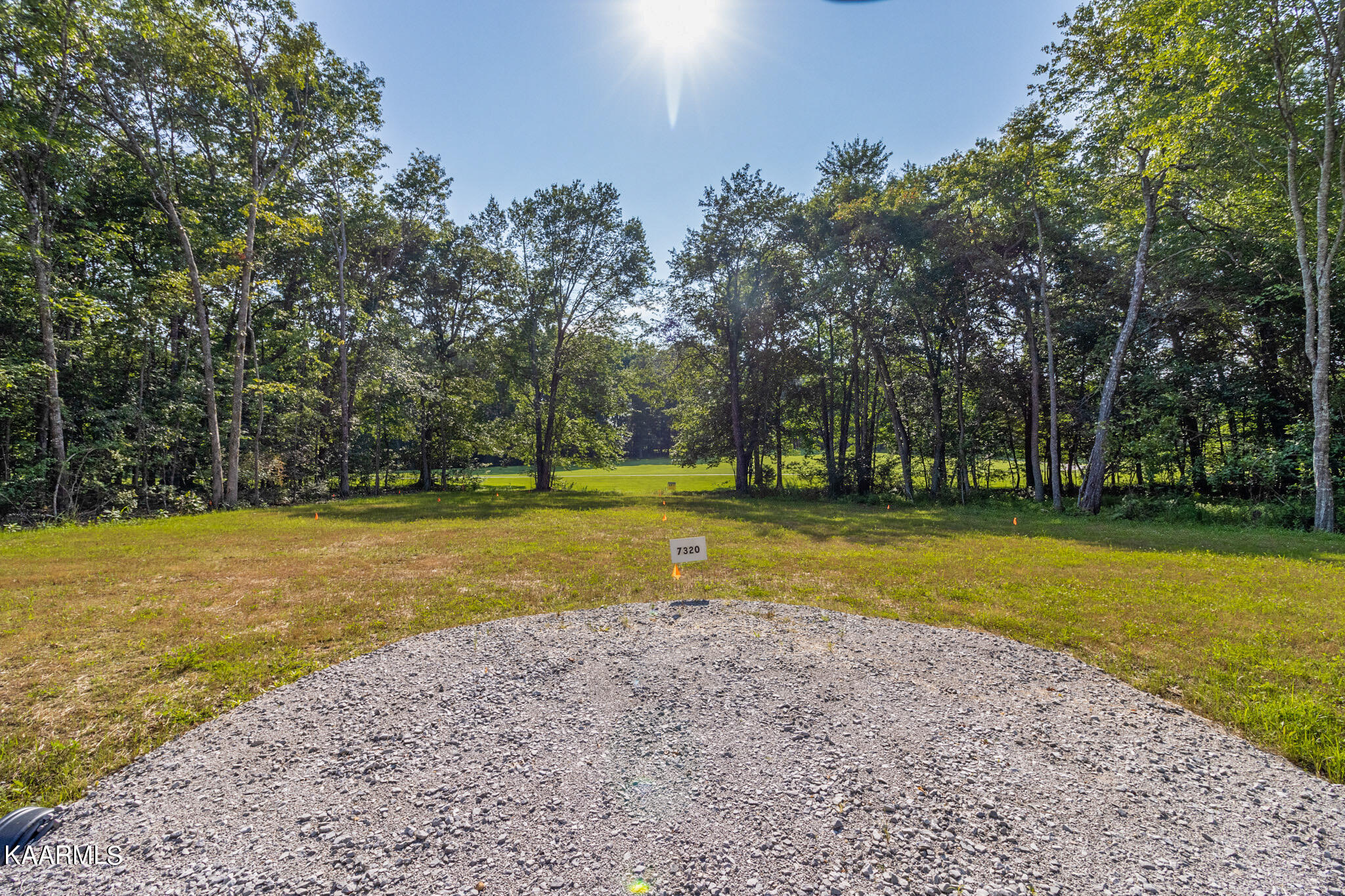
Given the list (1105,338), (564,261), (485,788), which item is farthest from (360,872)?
(564,261)

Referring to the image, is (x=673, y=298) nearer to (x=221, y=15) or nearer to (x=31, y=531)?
(x=221, y=15)

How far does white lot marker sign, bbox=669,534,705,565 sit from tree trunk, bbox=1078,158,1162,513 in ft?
42.2

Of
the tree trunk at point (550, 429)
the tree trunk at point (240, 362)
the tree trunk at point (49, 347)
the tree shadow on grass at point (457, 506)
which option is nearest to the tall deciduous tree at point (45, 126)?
the tree trunk at point (49, 347)

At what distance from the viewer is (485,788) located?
2502 mm

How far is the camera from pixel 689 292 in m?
19.7

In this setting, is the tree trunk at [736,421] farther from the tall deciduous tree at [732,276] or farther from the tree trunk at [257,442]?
the tree trunk at [257,442]

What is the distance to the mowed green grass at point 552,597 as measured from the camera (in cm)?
318

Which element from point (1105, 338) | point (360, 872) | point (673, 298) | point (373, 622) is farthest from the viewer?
point (673, 298)

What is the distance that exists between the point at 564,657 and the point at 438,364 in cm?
2019

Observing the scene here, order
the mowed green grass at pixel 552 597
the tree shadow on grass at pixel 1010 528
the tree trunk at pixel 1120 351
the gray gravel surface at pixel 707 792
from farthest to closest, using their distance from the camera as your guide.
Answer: the tree trunk at pixel 1120 351 → the tree shadow on grass at pixel 1010 528 → the mowed green grass at pixel 552 597 → the gray gravel surface at pixel 707 792

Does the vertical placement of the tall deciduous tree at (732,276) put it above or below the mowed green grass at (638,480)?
above

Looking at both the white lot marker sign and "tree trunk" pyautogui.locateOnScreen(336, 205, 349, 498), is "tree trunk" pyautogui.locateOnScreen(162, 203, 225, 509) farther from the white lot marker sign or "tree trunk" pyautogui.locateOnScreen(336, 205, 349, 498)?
the white lot marker sign

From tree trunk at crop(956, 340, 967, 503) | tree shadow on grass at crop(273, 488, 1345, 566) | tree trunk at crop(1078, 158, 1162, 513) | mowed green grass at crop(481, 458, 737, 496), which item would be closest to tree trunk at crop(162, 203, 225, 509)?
tree shadow on grass at crop(273, 488, 1345, 566)

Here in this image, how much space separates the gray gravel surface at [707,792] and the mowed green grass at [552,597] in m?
0.53
